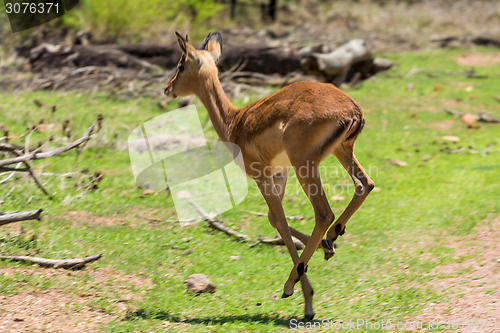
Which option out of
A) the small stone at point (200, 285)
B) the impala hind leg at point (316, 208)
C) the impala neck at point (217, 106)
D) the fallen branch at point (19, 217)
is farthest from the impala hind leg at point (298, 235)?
the fallen branch at point (19, 217)

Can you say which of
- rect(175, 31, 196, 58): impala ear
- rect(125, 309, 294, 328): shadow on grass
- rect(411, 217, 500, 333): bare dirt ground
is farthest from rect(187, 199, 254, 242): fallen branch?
rect(411, 217, 500, 333): bare dirt ground

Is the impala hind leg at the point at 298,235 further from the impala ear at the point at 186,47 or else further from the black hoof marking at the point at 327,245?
the impala ear at the point at 186,47

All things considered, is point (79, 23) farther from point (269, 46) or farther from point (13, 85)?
point (269, 46)

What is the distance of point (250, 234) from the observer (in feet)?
21.1

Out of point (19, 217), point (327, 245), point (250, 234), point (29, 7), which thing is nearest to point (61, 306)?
point (19, 217)

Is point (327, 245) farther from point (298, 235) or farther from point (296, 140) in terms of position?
point (296, 140)

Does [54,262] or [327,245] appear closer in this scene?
[327,245]

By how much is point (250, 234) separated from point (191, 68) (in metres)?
1.90

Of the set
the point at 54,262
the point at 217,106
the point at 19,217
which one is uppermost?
the point at 217,106

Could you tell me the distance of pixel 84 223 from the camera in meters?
6.26

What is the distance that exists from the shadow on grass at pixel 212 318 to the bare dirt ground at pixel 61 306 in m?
0.14

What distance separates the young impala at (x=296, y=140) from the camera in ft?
15.0

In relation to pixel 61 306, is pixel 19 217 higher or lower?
higher

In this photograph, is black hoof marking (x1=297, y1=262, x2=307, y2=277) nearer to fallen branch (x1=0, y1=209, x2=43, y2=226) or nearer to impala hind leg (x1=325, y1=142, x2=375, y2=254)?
impala hind leg (x1=325, y1=142, x2=375, y2=254)
